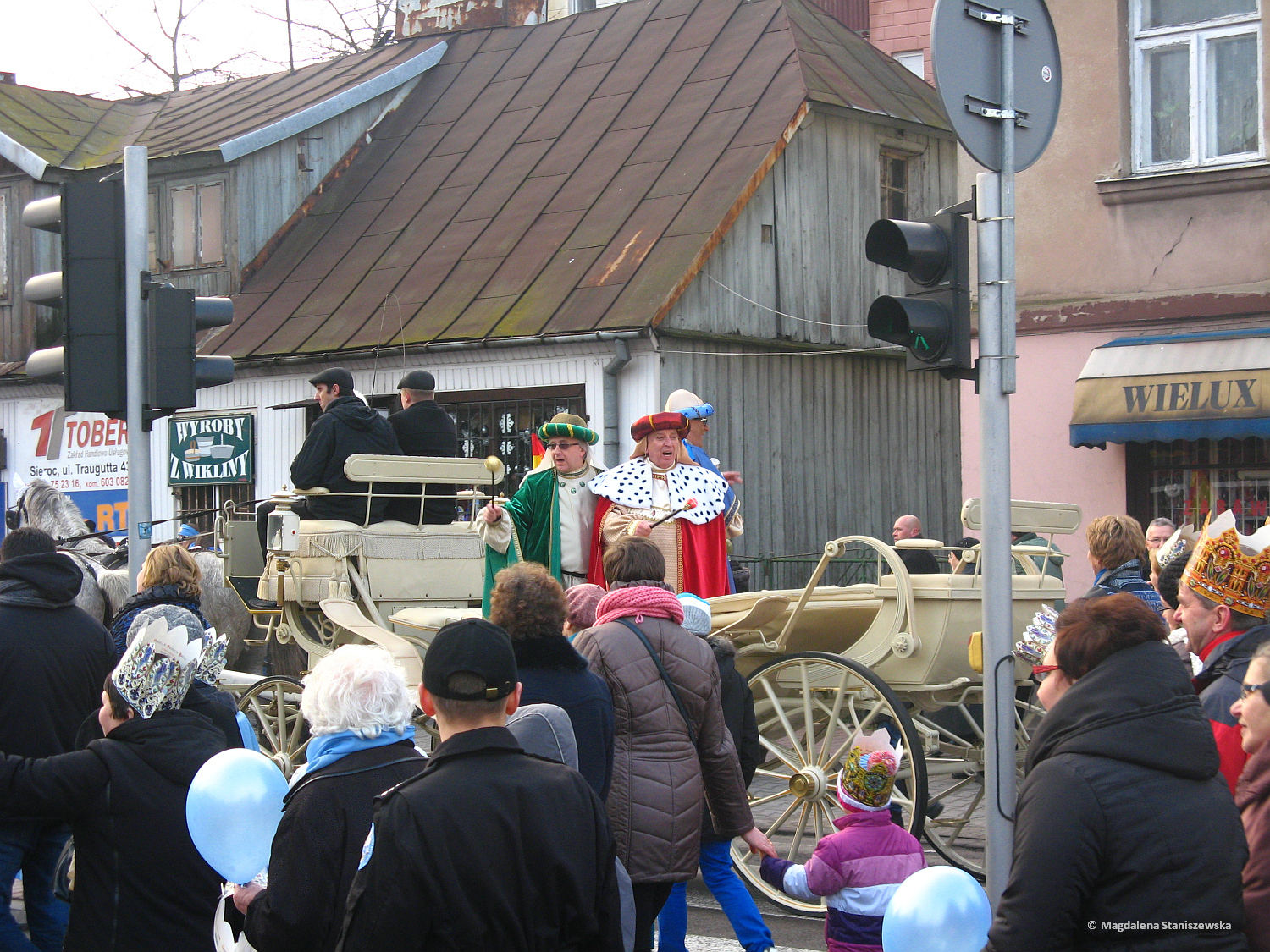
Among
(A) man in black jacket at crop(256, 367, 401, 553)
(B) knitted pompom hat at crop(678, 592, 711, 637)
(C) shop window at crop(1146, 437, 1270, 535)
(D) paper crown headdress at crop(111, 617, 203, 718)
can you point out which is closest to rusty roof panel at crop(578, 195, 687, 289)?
(C) shop window at crop(1146, 437, 1270, 535)

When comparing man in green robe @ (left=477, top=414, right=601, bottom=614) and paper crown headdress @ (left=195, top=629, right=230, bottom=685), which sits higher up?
man in green robe @ (left=477, top=414, right=601, bottom=614)

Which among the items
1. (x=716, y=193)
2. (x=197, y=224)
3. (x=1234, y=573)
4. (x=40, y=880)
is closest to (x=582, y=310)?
(x=716, y=193)

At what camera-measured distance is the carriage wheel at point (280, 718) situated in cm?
830

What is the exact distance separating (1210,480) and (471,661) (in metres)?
9.36

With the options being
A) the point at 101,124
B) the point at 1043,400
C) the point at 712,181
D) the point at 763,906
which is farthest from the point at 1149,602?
the point at 101,124

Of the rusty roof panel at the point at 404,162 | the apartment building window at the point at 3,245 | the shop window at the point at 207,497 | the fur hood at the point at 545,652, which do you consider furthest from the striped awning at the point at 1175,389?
the apartment building window at the point at 3,245

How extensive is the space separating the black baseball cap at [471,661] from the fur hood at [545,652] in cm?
146

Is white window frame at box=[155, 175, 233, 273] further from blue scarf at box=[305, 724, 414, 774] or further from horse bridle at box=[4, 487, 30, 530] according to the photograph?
blue scarf at box=[305, 724, 414, 774]

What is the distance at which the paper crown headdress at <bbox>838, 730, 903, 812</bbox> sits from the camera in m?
4.44

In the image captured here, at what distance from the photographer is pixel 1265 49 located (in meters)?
10.6

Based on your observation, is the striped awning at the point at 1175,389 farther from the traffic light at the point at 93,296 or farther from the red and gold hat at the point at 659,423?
the traffic light at the point at 93,296

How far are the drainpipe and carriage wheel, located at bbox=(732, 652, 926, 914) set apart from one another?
707 cm

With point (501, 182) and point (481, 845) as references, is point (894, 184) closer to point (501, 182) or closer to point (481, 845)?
point (501, 182)

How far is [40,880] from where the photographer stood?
5.32 meters
